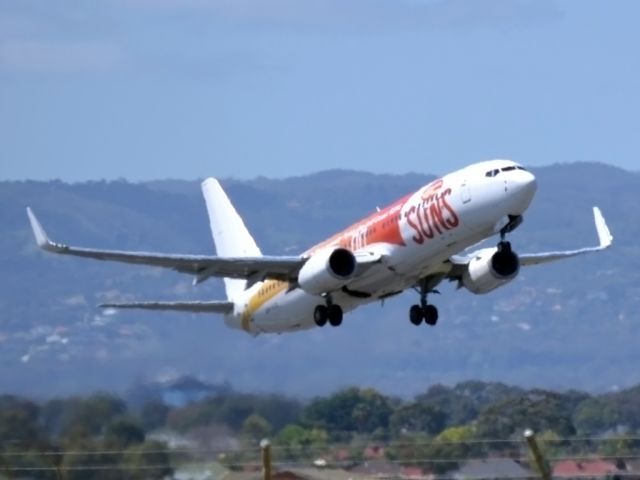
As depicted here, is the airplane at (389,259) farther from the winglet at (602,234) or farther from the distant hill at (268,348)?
the distant hill at (268,348)

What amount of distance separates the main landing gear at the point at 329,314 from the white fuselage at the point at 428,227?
0.62 ft

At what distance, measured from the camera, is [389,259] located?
46.3 meters

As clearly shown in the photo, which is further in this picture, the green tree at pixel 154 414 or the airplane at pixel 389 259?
the airplane at pixel 389 259

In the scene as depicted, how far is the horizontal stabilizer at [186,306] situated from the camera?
163ft

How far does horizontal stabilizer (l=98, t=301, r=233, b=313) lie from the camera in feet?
163

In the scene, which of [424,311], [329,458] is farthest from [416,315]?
[329,458]

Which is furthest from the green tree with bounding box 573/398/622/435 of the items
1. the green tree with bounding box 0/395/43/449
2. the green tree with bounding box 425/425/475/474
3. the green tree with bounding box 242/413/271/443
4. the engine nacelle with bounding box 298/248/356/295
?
the green tree with bounding box 425/425/475/474

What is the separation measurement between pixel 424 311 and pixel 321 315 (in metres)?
2.55

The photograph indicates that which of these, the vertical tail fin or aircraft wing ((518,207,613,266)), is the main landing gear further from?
the vertical tail fin

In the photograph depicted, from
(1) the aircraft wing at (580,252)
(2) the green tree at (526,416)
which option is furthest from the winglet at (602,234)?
(2) the green tree at (526,416)

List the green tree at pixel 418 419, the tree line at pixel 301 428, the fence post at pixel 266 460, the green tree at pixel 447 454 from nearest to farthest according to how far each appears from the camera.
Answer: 1. the fence post at pixel 266 460
2. the green tree at pixel 447 454
3. the tree line at pixel 301 428
4. the green tree at pixel 418 419

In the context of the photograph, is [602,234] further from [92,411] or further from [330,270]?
[92,411]

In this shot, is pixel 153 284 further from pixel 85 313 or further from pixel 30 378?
pixel 30 378

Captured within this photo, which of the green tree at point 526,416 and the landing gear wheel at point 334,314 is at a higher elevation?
the landing gear wheel at point 334,314
